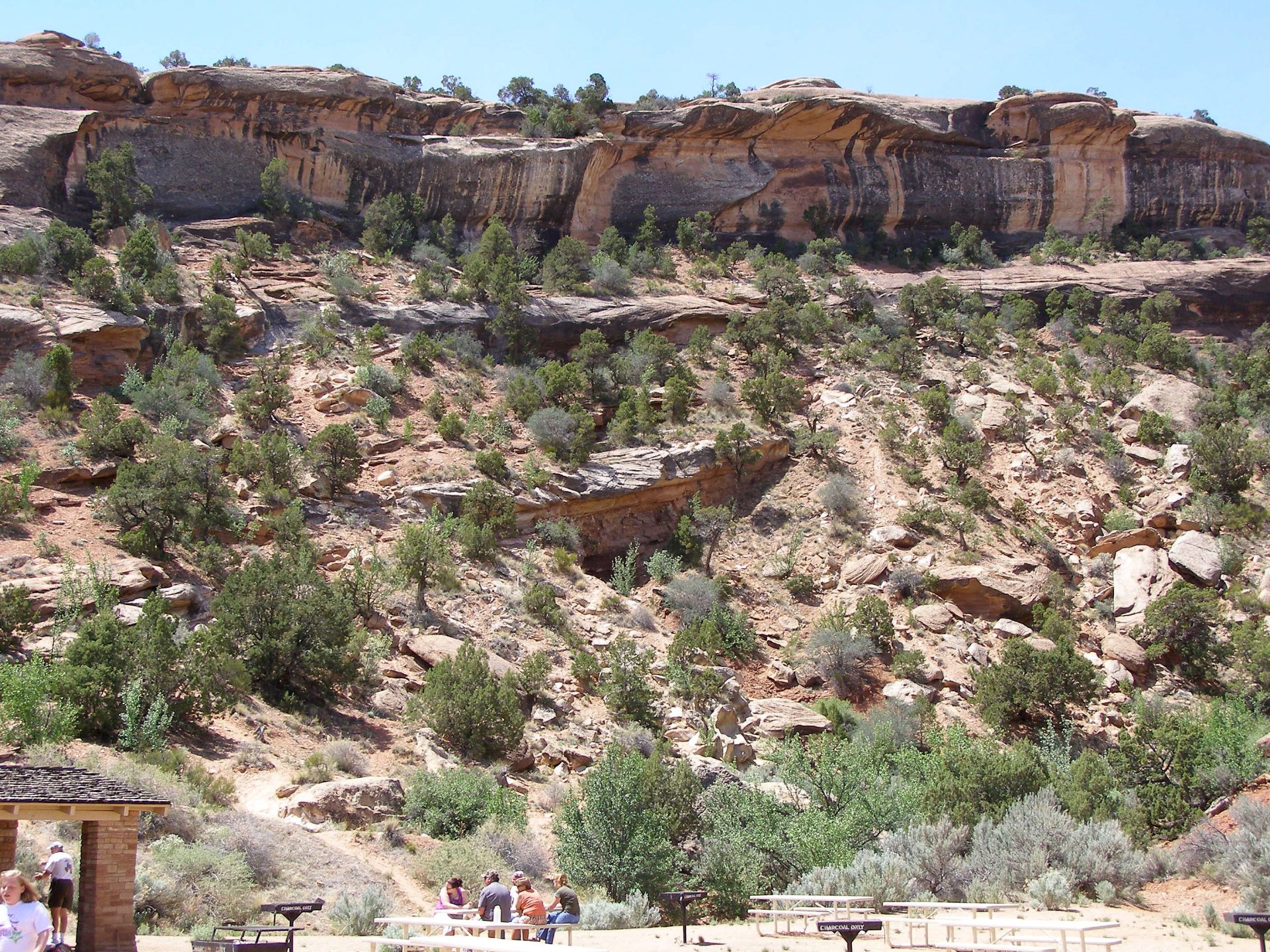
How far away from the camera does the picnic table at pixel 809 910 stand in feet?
40.3

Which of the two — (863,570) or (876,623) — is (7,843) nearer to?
(876,623)

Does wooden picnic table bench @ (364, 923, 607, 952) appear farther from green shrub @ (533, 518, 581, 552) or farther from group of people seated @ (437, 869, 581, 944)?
green shrub @ (533, 518, 581, 552)

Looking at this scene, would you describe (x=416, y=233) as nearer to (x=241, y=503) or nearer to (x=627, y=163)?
(x=627, y=163)

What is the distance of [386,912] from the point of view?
13.2 meters

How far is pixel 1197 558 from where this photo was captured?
89.1ft

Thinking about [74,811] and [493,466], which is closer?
[74,811]

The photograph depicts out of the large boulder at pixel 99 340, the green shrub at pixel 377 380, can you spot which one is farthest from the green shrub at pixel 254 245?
the green shrub at pixel 377 380

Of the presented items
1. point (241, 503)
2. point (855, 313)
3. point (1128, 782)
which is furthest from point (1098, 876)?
point (855, 313)

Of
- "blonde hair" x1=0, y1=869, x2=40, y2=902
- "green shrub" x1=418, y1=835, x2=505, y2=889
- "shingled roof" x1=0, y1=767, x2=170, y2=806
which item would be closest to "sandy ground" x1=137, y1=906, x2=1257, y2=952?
"shingled roof" x1=0, y1=767, x2=170, y2=806

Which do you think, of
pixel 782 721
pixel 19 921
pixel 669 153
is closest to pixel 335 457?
pixel 782 721

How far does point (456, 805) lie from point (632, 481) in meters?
14.6

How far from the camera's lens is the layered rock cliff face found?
3772cm

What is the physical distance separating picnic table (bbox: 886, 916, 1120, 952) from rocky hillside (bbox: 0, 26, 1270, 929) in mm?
1865

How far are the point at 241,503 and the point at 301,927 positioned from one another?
49.8ft
